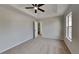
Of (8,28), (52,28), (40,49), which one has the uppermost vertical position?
(8,28)

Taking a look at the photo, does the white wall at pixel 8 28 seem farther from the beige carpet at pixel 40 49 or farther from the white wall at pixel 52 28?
the white wall at pixel 52 28

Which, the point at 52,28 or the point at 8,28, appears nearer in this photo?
the point at 8,28

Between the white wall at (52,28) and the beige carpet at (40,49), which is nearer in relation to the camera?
the beige carpet at (40,49)

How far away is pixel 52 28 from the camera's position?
8789mm

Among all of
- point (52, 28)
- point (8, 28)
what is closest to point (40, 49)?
point (8, 28)

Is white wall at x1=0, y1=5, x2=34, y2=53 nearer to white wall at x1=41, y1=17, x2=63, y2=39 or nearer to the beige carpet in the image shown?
the beige carpet

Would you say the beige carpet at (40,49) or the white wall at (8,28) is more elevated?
the white wall at (8,28)

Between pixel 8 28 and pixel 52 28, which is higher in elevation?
pixel 8 28

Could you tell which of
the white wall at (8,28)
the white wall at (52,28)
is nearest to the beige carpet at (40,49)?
the white wall at (8,28)

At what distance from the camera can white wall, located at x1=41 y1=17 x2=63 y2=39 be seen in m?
8.32

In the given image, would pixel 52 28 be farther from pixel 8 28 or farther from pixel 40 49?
pixel 8 28

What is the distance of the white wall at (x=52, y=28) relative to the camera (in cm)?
832

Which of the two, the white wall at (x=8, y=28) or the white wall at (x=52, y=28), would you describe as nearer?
the white wall at (x=8, y=28)
